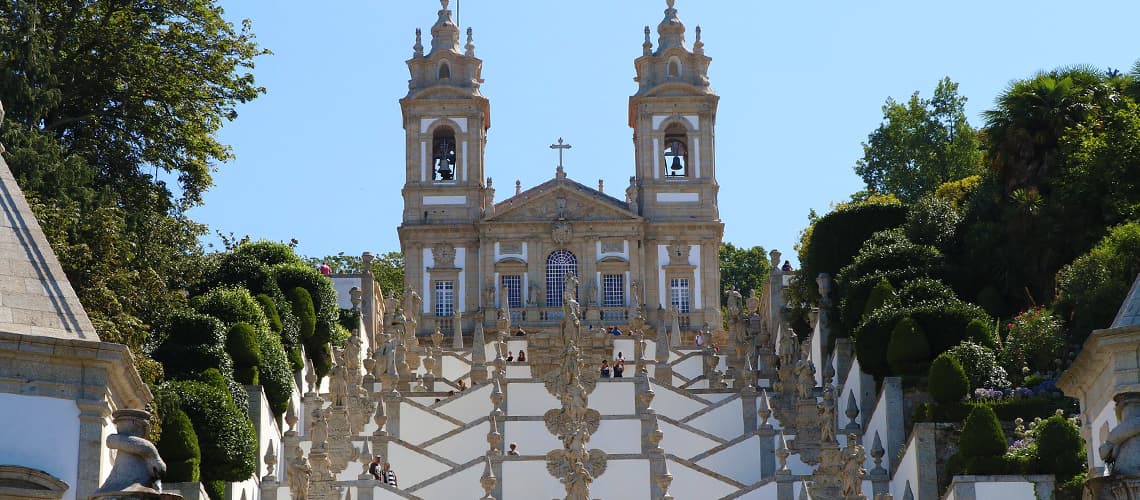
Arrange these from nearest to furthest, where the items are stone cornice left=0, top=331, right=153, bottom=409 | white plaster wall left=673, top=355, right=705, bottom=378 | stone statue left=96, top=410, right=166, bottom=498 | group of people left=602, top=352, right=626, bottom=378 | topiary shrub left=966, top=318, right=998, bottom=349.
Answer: stone statue left=96, top=410, right=166, bottom=498 < stone cornice left=0, top=331, right=153, bottom=409 < topiary shrub left=966, top=318, right=998, bottom=349 < group of people left=602, top=352, right=626, bottom=378 < white plaster wall left=673, top=355, right=705, bottom=378

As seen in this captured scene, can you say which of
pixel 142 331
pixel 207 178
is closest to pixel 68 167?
pixel 142 331

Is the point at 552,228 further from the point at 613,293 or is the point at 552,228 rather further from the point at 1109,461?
the point at 1109,461

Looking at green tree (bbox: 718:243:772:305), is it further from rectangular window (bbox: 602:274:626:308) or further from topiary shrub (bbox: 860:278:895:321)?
topiary shrub (bbox: 860:278:895:321)

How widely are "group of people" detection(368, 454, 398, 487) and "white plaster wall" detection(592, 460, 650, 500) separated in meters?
3.22

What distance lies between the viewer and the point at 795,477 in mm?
32969

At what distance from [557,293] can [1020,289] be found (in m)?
20.8

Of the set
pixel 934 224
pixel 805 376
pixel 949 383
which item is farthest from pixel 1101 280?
pixel 934 224

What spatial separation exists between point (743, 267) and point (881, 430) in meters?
42.8

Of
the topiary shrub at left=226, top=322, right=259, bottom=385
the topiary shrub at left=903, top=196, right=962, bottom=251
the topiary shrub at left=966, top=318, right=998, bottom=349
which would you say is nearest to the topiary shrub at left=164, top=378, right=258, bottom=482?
the topiary shrub at left=226, top=322, right=259, bottom=385

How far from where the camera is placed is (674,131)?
60.8 m

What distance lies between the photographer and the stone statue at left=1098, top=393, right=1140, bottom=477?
46.6 feet

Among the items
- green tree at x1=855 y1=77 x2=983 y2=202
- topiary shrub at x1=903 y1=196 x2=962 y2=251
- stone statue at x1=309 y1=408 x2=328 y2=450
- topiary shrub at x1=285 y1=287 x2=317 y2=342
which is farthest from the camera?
green tree at x1=855 y1=77 x2=983 y2=202

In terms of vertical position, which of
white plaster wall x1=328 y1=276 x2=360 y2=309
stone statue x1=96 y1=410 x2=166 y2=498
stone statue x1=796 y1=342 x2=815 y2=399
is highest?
white plaster wall x1=328 y1=276 x2=360 y2=309

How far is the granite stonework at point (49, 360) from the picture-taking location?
18797 mm
